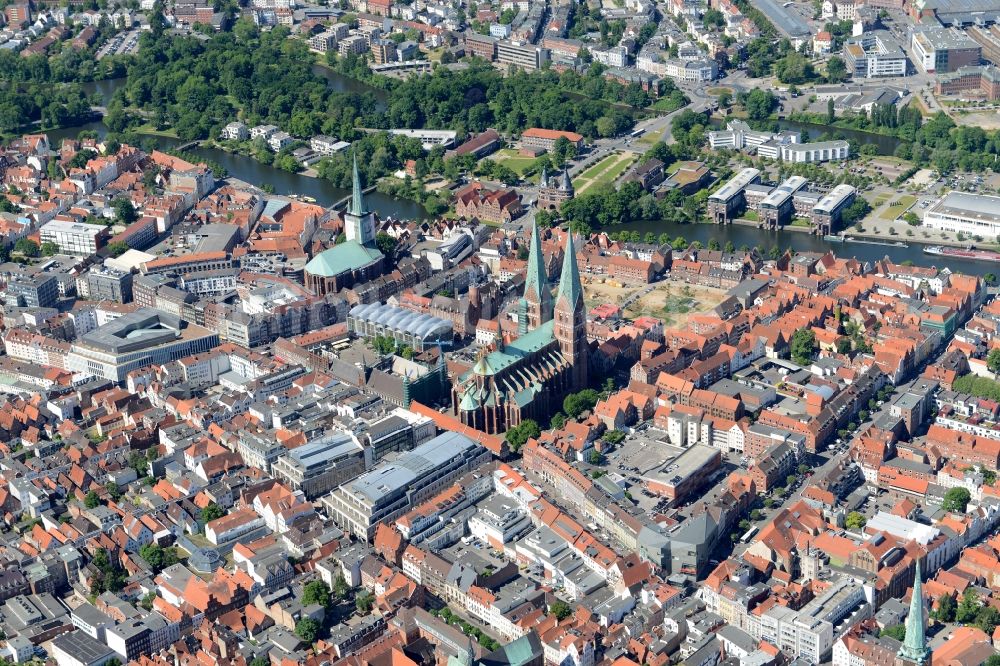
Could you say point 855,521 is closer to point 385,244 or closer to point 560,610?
point 560,610

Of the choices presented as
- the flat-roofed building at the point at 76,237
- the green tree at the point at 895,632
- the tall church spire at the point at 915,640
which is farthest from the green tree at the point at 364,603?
the flat-roofed building at the point at 76,237

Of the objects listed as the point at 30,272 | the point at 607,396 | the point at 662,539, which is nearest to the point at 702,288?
the point at 607,396

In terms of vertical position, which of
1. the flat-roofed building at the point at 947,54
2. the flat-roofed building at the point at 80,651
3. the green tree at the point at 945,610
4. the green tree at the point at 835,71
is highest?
the flat-roofed building at the point at 947,54

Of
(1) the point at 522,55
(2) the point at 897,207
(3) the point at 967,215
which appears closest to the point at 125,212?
(1) the point at 522,55

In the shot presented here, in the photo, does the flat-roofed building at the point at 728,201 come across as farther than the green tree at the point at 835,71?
No

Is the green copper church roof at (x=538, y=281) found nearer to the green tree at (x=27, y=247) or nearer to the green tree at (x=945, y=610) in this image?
the green tree at (x=945, y=610)

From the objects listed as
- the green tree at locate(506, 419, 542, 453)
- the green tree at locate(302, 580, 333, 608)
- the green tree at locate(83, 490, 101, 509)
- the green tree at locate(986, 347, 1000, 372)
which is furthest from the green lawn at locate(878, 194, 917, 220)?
the green tree at locate(83, 490, 101, 509)
